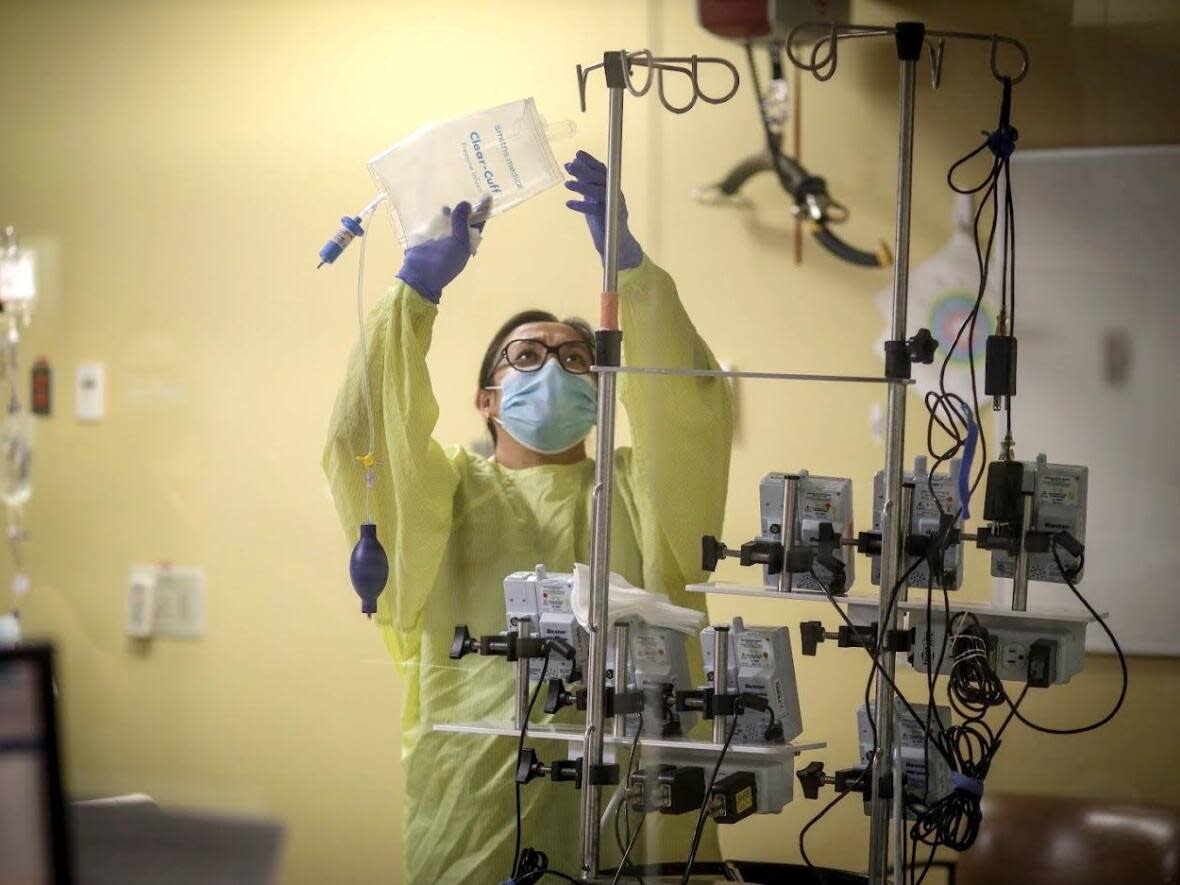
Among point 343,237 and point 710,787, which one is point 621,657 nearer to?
point 710,787

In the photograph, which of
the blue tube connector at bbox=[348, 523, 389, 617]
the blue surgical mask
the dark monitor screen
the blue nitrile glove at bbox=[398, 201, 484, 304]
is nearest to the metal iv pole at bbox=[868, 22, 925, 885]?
the blue surgical mask

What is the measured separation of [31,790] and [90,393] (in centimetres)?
174

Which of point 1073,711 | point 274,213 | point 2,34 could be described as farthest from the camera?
point 2,34

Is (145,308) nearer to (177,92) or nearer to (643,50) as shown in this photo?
(177,92)

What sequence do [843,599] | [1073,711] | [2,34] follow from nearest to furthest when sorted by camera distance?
1. [843,599]
2. [1073,711]
3. [2,34]

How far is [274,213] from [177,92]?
294 mm

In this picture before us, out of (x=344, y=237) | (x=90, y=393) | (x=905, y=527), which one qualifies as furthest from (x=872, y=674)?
(x=90, y=393)

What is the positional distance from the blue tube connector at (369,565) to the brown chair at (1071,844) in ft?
2.81

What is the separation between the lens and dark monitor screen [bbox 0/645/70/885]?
82 centimetres

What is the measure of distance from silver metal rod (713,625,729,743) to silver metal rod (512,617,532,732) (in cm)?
23

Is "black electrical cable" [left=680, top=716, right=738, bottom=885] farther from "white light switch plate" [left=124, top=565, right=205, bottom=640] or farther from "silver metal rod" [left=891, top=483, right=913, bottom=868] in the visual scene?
"white light switch plate" [left=124, top=565, right=205, bottom=640]

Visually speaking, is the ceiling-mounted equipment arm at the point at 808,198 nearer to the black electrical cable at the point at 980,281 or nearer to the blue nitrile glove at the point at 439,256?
the black electrical cable at the point at 980,281

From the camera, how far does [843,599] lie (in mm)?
1683

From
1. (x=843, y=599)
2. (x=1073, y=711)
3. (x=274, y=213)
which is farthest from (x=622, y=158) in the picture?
(x=1073, y=711)
